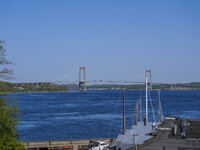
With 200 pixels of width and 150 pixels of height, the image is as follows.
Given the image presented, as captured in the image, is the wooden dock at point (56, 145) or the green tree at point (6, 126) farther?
the wooden dock at point (56, 145)

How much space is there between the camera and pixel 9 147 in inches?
577

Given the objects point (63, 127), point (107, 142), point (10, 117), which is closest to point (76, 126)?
point (63, 127)

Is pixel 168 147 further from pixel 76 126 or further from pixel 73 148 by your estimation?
pixel 76 126

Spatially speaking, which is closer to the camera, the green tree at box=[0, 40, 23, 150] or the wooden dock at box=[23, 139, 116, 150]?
the green tree at box=[0, 40, 23, 150]

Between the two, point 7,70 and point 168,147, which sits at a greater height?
point 7,70

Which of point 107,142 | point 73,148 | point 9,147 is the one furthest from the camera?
point 107,142

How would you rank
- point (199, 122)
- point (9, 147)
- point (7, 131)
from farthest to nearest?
point (199, 122)
point (7, 131)
point (9, 147)

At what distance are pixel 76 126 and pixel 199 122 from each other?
34.0m

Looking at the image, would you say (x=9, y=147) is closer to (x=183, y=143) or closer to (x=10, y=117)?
(x=10, y=117)

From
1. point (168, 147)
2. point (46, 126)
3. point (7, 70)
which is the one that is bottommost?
point (46, 126)

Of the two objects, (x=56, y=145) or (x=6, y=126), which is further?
(x=56, y=145)

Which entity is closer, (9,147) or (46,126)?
(9,147)

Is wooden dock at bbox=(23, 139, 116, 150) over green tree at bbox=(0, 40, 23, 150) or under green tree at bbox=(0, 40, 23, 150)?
under

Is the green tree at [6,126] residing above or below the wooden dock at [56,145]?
above
